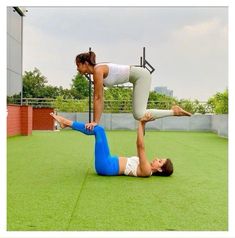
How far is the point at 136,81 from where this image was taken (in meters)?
4.70

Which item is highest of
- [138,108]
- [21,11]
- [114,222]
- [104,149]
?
[21,11]

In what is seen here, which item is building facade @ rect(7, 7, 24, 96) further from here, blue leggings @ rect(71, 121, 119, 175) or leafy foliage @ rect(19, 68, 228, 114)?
blue leggings @ rect(71, 121, 119, 175)

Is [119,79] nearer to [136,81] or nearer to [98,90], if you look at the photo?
[136,81]

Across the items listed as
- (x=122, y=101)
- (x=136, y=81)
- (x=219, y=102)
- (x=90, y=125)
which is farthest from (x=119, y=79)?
(x=122, y=101)

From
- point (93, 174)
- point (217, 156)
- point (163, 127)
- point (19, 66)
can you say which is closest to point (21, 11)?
point (19, 66)

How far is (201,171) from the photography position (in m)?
5.71

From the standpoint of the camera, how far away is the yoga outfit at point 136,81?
4.59 meters

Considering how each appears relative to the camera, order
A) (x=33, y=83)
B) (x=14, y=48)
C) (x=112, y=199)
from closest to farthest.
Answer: (x=112, y=199) < (x=14, y=48) < (x=33, y=83)

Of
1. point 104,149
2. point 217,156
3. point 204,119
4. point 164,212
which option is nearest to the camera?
point 164,212

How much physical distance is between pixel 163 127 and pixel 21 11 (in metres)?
8.34

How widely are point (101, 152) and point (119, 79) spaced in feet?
2.94

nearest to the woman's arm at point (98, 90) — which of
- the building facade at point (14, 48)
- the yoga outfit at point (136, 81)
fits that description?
the yoga outfit at point (136, 81)

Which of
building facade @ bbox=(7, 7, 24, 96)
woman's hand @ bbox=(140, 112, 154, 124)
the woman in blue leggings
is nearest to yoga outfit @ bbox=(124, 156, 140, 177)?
the woman in blue leggings

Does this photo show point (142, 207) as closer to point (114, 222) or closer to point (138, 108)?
point (114, 222)
